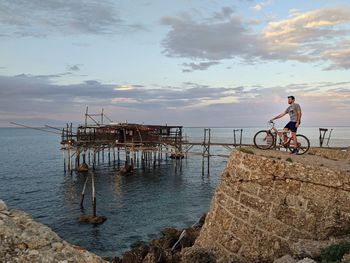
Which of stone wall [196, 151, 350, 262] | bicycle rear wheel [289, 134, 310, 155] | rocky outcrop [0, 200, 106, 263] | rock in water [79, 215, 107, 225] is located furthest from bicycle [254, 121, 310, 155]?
rock in water [79, 215, 107, 225]

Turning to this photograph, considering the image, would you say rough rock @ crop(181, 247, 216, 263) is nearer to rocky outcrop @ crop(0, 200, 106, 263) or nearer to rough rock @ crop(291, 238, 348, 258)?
rough rock @ crop(291, 238, 348, 258)

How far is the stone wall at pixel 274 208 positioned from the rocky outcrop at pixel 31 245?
316 inches

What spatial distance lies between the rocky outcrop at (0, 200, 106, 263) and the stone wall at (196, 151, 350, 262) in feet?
26.3

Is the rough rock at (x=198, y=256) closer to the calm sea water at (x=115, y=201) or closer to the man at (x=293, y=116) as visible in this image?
the man at (x=293, y=116)

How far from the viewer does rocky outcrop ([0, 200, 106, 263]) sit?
3482 mm

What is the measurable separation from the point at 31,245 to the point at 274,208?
8466mm

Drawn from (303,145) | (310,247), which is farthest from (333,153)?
(310,247)

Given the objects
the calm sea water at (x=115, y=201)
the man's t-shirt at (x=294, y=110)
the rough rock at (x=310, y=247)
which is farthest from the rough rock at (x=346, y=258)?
the calm sea water at (x=115, y=201)

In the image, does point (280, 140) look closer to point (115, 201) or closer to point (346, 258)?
point (346, 258)

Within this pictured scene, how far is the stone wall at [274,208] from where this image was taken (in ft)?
32.5

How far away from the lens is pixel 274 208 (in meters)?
10.5

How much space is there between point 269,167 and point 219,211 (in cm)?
264

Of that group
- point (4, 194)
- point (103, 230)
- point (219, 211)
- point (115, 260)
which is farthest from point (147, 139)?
point (219, 211)

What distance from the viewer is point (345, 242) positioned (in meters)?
8.95
